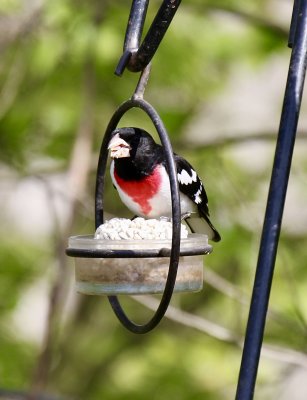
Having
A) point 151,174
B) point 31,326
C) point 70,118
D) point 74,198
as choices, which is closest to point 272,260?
point 151,174

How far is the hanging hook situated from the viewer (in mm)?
1842

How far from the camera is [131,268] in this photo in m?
1.95

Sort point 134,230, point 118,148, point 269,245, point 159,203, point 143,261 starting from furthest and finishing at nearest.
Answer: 1. point 159,203
2. point 118,148
3. point 134,230
4. point 143,261
5. point 269,245

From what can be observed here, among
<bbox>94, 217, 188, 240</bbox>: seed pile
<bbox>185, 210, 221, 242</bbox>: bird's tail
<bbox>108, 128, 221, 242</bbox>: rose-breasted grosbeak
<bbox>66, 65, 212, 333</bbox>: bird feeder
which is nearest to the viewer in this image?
<bbox>66, 65, 212, 333</bbox>: bird feeder

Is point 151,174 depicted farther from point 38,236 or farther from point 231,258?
point 38,236

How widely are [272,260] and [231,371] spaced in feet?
12.3

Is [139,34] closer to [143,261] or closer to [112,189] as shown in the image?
[143,261]

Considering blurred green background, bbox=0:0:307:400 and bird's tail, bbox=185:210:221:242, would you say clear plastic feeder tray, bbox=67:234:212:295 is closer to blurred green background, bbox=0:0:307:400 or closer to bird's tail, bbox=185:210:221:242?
bird's tail, bbox=185:210:221:242

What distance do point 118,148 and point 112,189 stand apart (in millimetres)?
2979

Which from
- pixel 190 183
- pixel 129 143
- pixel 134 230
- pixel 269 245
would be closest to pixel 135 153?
pixel 129 143

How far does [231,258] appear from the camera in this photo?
194 inches

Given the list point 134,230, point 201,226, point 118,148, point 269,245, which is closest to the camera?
point 269,245

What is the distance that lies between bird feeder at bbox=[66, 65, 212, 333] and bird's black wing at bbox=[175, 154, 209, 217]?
34cm

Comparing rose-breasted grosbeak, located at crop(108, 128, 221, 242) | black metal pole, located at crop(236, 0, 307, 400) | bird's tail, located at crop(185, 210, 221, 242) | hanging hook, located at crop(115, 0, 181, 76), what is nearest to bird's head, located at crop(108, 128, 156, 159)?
rose-breasted grosbeak, located at crop(108, 128, 221, 242)
